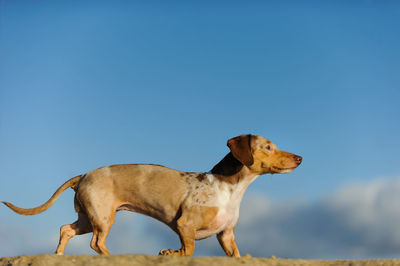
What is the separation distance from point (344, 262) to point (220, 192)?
2.61m

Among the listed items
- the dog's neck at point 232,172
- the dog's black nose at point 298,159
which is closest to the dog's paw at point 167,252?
the dog's neck at point 232,172

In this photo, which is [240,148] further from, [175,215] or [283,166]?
[175,215]

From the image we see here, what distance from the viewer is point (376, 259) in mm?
8781

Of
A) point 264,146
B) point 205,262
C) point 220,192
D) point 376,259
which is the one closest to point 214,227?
point 220,192

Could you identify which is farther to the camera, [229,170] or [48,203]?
[48,203]

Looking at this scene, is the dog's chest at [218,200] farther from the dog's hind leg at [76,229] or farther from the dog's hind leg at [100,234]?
the dog's hind leg at [76,229]

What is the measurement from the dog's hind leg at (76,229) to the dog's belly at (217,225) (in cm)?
197

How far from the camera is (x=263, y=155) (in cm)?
809

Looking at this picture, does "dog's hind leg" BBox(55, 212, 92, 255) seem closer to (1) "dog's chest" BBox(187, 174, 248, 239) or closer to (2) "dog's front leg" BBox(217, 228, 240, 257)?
(1) "dog's chest" BBox(187, 174, 248, 239)

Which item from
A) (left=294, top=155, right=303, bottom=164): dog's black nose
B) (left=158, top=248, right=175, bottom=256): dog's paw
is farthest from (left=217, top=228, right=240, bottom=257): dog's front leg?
(left=294, top=155, right=303, bottom=164): dog's black nose

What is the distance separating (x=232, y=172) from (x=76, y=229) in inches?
113

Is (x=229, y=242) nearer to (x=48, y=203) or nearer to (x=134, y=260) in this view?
(x=134, y=260)

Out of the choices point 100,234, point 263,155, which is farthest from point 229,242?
point 100,234

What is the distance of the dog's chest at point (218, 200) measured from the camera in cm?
789
